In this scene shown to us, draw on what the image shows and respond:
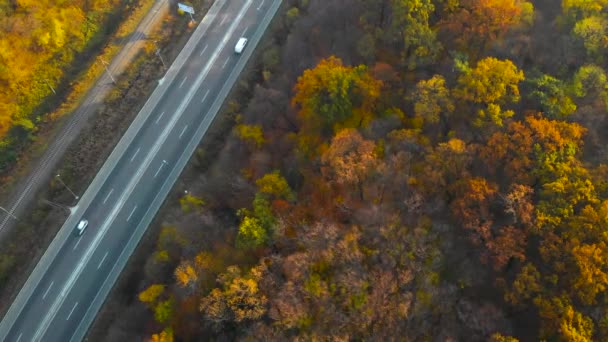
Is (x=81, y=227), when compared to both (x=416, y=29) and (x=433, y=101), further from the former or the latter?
(x=416, y=29)

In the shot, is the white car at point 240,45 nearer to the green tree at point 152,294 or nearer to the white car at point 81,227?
the white car at point 81,227

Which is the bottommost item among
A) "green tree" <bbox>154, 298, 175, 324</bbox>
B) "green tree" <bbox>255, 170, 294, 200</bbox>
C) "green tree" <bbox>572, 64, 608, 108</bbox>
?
"green tree" <bbox>154, 298, 175, 324</bbox>

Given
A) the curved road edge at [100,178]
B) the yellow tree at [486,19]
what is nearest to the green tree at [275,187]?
the yellow tree at [486,19]

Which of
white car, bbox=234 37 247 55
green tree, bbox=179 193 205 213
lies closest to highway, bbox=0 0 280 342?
white car, bbox=234 37 247 55

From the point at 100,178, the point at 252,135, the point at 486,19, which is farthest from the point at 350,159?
the point at 100,178

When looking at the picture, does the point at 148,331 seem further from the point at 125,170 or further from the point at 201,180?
the point at 125,170

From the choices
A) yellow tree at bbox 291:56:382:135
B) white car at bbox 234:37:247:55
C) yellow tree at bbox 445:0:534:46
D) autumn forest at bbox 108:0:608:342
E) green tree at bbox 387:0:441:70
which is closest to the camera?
autumn forest at bbox 108:0:608:342

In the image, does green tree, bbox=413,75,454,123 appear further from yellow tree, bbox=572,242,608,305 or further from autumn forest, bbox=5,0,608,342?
yellow tree, bbox=572,242,608,305

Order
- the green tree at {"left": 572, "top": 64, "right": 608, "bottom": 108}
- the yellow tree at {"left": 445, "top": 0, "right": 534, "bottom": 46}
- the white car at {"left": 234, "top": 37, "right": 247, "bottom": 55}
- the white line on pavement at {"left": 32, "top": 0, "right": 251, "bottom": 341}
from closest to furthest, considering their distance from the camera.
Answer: the green tree at {"left": 572, "top": 64, "right": 608, "bottom": 108}
the yellow tree at {"left": 445, "top": 0, "right": 534, "bottom": 46}
the white line on pavement at {"left": 32, "top": 0, "right": 251, "bottom": 341}
the white car at {"left": 234, "top": 37, "right": 247, "bottom": 55}
